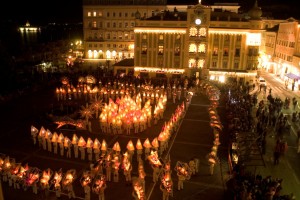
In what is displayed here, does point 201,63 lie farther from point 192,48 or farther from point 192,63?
→ point 192,48

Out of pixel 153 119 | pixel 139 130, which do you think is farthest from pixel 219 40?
pixel 139 130

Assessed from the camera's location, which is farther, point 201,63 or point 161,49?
point 161,49

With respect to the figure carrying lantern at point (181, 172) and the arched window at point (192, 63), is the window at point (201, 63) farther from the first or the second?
the figure carrying lantern at point (181, 172)

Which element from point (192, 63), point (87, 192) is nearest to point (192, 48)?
point (192, 63)

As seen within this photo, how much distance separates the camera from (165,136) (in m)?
21.8

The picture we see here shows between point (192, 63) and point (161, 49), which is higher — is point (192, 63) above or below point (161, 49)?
below

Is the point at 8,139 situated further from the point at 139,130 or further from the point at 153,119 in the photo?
the point at 153,119

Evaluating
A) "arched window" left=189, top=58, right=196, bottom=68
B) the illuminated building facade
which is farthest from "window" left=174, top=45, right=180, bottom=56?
the illuminated building facade

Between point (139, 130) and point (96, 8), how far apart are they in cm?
4900

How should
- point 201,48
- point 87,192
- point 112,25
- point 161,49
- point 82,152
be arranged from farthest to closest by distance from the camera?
point 112,25, point 161,49, point 201,48, point 82,152, point 87,192

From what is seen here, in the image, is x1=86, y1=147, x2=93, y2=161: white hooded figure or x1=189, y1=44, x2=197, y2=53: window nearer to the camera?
x1=86, y1=147, x2=93, y2=161: white hooded figure

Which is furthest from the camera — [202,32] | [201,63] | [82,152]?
[201,63]

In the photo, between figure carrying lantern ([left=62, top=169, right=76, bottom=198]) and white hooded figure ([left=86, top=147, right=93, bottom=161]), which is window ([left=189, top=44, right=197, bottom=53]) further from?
figure carrying lantern ([left=62, top=169, right=76, bottom=198])

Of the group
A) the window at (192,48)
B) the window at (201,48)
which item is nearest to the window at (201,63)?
the window at (201,48)
